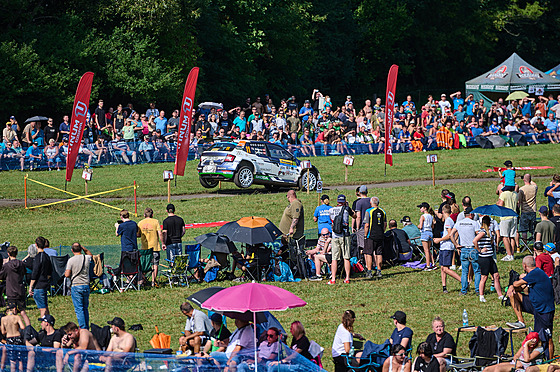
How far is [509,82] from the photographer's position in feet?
152

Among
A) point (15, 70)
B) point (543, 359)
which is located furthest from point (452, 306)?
point (15, 70)

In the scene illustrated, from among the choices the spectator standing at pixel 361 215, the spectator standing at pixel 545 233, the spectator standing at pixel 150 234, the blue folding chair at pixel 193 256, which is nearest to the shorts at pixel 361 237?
the spectator standing at pixel 361 215

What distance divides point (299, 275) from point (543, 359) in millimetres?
7116

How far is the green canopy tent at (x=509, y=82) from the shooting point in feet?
153

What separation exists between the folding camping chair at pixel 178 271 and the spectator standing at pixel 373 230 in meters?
3.94

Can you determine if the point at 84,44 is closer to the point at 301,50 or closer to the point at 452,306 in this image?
the point at 301,50

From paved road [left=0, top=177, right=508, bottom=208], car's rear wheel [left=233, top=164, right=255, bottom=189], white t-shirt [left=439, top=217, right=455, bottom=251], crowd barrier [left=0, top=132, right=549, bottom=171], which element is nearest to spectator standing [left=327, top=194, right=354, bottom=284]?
white t-shirt [left=439, top=217, right=455, bottom=251]

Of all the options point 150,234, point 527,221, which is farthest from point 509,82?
point 150,234

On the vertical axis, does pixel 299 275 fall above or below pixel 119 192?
below

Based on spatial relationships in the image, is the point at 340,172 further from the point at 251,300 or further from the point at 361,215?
the point at 251,300

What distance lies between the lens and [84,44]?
127ft

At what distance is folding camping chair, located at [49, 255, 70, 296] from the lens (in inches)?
706

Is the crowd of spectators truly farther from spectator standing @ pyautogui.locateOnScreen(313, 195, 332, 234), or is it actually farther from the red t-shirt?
the red t-shirt

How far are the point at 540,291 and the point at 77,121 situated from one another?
16.7 metres
